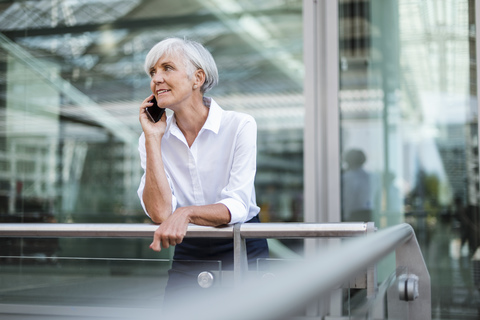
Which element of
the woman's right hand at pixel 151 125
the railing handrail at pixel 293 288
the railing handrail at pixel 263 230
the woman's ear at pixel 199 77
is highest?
the woman's ear at pixel 199 77

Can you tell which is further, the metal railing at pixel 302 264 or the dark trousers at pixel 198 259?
the dark trousers at pixel 198 259

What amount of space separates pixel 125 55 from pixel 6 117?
143 cm

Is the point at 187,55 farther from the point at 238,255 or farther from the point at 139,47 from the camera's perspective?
the point at 139,47

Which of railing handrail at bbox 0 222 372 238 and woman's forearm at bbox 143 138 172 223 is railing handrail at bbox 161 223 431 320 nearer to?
railing handrail at bbox 0 222 372 238

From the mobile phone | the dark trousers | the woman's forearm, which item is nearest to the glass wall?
the mobile phone

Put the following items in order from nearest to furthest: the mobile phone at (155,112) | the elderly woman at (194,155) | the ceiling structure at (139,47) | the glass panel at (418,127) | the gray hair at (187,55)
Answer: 1. the elderly woman at (194,155)
2. the gray hair at (187,55)
3. the mobile phone at (155,112)
4. the glass panel at (418,127)
5. the ceiling structure at (139,47)

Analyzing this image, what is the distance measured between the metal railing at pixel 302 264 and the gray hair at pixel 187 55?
0.55m

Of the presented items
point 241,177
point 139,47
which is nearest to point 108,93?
point 139,47

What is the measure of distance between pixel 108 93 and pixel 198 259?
5458 millimetres

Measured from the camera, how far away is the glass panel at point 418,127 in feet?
14.7

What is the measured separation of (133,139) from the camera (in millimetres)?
7391

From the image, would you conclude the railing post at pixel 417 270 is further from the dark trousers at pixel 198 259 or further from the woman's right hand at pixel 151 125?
the woman's right hand at pixel 151 125

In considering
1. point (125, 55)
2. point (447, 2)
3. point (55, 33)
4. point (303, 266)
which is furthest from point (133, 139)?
point (303, 266)

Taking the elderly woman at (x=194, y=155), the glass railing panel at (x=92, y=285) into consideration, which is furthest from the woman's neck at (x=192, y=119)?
the glass railing panel at (x=92, y=285)
